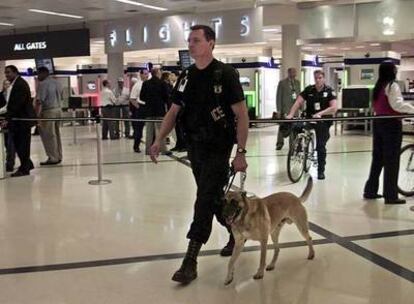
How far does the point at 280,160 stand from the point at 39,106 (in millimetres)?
4090

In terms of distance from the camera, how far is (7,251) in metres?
4.30

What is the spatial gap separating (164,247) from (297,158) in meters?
3.64

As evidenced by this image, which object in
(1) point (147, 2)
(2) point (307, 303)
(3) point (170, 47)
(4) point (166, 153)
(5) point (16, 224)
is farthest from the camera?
(3) point (170, 47)

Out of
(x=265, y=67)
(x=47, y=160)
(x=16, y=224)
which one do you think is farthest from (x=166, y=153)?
(x=265, y=67)

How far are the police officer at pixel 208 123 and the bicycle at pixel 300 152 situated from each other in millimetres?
3883

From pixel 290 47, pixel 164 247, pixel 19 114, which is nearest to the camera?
pixel 164 247

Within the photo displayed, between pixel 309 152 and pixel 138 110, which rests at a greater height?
pixel 138 110

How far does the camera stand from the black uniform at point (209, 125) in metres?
3.46

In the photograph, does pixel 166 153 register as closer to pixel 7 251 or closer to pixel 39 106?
pixel 39 106

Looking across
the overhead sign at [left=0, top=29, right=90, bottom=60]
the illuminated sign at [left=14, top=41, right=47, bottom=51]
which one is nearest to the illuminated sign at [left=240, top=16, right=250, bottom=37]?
the overhead sign at [left=0, top=29, right=90, bottom=60]

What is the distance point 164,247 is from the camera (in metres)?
4.35

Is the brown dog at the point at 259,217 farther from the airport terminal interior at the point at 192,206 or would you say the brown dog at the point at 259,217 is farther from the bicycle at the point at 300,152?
the bicycle at the point at 300,152

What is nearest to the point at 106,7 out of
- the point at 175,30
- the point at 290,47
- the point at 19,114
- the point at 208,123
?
the point at 175,30

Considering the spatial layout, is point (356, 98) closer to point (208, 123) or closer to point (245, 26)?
point (245, 26)
